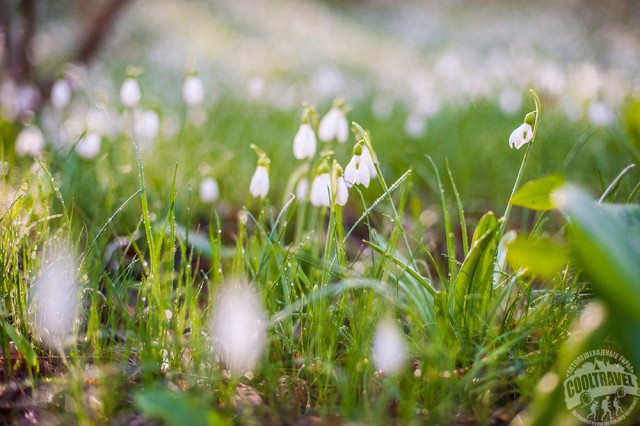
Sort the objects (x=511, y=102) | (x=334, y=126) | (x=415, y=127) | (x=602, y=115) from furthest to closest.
Answer: (x=511, y=102) → (x=415, y=127) → (x=602, y=115) → (x=334, y=126)

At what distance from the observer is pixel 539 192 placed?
1.26 meters

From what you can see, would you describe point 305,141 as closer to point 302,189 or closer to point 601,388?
point 302,189

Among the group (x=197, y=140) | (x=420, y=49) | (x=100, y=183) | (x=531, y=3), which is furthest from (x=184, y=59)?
(x=531, y=3)

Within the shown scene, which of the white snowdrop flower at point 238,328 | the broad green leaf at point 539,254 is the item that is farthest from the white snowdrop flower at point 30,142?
the broad green leaf at point 539,254

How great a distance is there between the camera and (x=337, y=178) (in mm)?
1569

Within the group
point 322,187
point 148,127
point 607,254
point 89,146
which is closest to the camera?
point 607,254

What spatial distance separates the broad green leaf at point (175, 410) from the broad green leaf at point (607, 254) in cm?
73

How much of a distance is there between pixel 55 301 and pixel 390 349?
2.94 feet

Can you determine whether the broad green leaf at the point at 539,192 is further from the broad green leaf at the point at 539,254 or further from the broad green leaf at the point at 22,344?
the broad green leaf at the point at 22,344

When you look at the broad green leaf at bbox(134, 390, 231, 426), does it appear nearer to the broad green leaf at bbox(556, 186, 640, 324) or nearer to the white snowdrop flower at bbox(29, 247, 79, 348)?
the white snowdrop flower at bbox(29, 247, 79, 348)

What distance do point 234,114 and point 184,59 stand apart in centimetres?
425

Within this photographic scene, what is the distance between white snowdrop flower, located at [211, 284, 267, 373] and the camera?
4.71ft

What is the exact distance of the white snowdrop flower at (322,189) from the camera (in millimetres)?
1629

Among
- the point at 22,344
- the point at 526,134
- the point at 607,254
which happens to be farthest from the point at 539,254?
the point at 22,344
